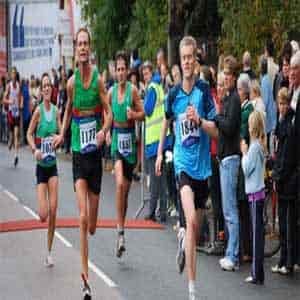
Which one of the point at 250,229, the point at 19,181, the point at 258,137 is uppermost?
the point at 258,137

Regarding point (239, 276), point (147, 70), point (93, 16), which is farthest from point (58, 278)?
point (93, 16)

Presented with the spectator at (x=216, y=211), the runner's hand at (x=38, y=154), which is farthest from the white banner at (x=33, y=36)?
the runner's hand at (x=38, y=154)

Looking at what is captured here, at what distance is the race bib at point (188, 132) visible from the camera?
460 inches

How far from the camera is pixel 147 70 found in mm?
19281

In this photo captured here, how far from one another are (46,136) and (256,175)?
2.69m

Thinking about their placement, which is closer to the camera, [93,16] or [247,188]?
[247,188]

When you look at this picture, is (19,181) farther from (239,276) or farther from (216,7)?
(239,276)

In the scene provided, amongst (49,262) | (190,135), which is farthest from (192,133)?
(49,262)

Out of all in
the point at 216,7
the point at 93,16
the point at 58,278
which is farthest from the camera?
the point at 93,16

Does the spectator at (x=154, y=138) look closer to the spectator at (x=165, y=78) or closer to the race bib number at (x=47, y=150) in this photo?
the spectator at (x=165, y=78)

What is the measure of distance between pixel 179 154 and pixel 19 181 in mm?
12241

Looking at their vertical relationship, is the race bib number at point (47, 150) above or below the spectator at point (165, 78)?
below

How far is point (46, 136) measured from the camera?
568 inches

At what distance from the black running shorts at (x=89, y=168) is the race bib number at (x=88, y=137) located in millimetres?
54
